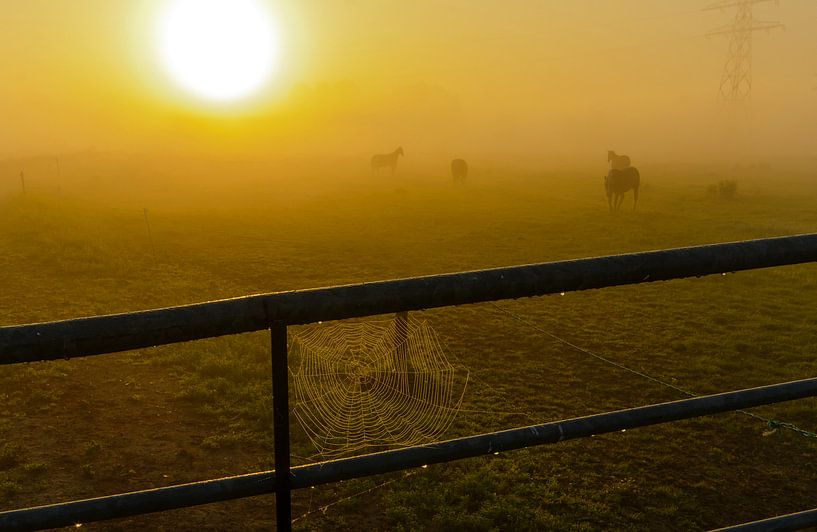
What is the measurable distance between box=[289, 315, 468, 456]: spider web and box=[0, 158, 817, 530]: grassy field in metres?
0.31

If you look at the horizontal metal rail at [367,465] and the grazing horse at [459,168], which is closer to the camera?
the horizontal metal rail at [367,465]

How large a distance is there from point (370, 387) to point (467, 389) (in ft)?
4.42

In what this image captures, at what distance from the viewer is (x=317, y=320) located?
1.25 metres

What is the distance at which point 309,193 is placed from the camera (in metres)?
39.9

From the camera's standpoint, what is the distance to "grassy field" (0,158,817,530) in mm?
5508

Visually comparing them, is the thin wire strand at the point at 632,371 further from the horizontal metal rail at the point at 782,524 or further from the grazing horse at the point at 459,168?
the grazing horse at the point at 459,168

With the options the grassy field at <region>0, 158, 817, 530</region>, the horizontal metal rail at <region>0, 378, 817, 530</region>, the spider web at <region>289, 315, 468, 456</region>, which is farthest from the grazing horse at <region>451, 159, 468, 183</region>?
the horizontal metal rail at <region>0, 378, 817, 530</region>

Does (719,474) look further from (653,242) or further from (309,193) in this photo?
(309,193)

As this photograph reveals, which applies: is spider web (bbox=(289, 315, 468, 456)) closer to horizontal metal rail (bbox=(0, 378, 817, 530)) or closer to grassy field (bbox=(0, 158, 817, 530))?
grassy field (bbox=(0, 158, 817, 530))

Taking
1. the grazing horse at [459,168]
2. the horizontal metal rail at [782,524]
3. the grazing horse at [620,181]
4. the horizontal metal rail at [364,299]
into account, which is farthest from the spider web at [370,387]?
the grazing horse at [459,168]

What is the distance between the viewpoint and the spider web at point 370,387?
21.2ft

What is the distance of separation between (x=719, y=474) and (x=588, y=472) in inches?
53.0

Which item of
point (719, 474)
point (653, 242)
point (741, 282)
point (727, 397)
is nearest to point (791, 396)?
point (727, 397)

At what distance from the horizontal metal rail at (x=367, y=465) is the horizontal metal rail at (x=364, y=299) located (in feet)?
1.17
